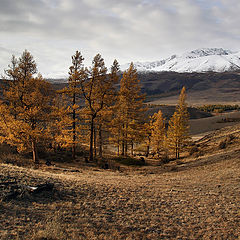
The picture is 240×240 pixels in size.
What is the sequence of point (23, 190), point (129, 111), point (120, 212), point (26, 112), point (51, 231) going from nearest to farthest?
point (51, 231), point (120, 212), point (23, 190), point (26, 112), point (129, 111)

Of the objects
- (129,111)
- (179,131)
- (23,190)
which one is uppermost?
(129,111)

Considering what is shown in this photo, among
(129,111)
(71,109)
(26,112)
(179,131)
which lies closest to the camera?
(26,112)

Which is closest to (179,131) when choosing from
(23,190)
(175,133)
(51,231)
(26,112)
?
(175,133)

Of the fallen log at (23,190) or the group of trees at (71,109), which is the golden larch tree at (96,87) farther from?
the fallen log at (23,190)

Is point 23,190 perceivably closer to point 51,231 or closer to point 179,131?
point 51,231

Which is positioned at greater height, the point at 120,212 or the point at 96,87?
the point at 96,87

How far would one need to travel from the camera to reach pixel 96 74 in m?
18.9

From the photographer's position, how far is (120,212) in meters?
7.19

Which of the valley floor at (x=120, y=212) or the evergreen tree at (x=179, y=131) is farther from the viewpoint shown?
the evergreen tree at (x=179, y=131)

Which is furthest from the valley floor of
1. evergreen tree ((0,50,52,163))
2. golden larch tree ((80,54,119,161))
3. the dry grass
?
golden larch tree ((80,54,119,161))

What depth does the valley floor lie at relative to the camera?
5574 millimetres

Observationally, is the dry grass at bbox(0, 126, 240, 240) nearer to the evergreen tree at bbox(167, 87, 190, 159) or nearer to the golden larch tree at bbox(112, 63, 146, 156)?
the golden larch tree at bbox(112, 63, 146, 156)

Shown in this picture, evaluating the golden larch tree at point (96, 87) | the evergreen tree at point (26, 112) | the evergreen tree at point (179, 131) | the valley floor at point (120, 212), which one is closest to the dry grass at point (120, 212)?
the valley floor at point (120, 212)

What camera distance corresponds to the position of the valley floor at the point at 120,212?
5.57 metres
